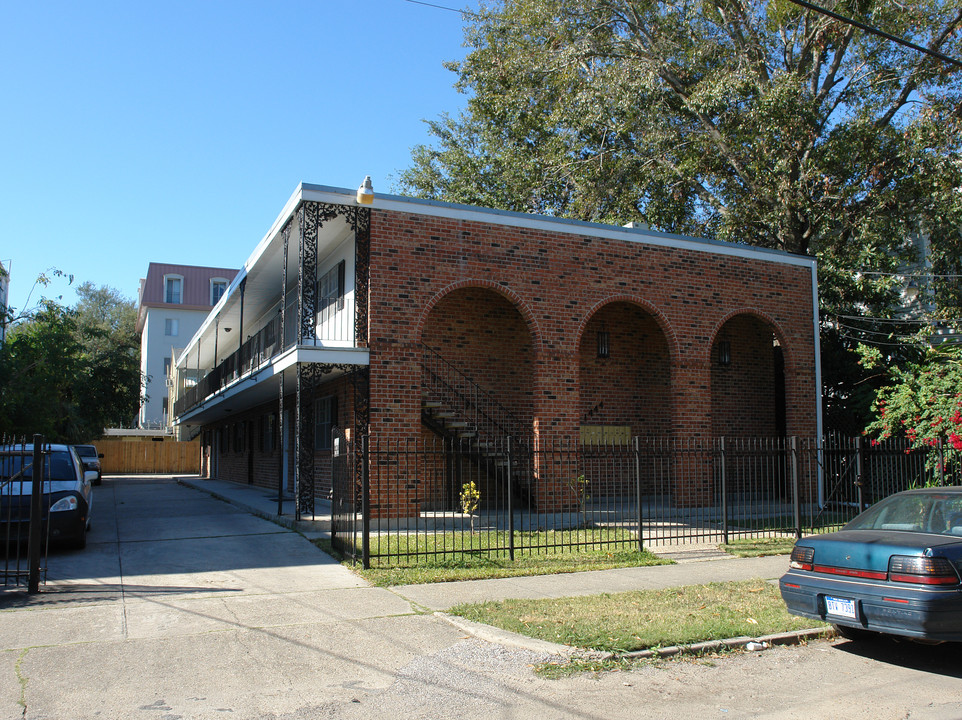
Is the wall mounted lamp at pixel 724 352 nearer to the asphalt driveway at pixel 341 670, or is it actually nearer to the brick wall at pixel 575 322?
the brick wall at pixel 575 322

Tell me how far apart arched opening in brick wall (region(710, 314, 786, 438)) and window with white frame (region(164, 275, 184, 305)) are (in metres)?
47.9

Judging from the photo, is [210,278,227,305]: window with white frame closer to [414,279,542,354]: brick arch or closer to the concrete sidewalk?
[414,279,542,354]: brick arch

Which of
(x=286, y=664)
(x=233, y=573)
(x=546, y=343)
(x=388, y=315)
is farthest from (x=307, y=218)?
(x=286, y=664)

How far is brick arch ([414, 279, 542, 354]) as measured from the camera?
14.3 meters

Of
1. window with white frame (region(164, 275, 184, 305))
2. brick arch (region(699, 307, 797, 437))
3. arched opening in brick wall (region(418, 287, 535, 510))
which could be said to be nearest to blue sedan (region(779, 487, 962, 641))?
arched opening in brick wall (region(418, 287, 535, 510))

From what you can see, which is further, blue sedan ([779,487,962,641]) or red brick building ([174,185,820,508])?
red brick building ([174,185,820,508])

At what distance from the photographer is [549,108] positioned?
25.2 metres

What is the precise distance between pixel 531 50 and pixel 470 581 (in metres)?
19.5

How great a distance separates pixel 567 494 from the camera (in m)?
15.1

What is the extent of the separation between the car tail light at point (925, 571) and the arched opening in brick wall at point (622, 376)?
1160 centimetres

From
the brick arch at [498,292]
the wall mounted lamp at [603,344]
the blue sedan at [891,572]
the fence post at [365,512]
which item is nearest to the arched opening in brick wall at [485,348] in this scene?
the brick arch at [498,292]

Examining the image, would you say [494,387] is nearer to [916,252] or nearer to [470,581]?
[470,581]

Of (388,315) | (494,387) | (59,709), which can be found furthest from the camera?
(494,387)

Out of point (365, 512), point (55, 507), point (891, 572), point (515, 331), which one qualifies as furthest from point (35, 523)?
point (515, 331)
